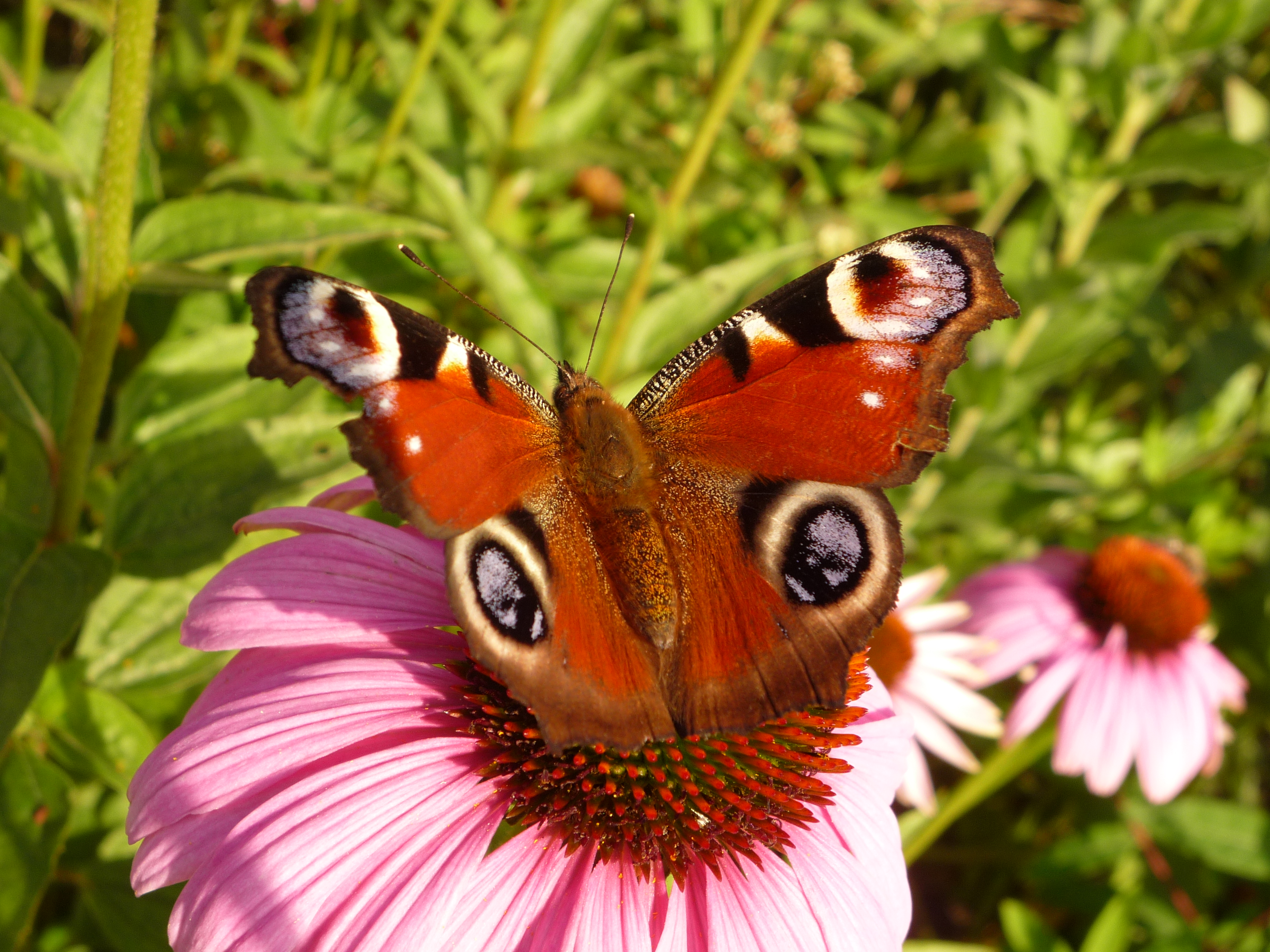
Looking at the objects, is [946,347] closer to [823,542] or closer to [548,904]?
[823,542]

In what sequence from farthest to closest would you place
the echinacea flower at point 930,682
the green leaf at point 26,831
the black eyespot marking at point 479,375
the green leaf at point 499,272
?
the echinacea flower at point 930,682 → the green leaf at point 499,272 → the green leaf at point 26,831 → the black eyespot marking at point 479,375

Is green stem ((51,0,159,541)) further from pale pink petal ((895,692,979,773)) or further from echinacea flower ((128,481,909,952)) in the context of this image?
pale pink petal ((895,692,979,773))

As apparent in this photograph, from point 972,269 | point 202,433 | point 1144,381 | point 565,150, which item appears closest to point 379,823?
A: point 202,433

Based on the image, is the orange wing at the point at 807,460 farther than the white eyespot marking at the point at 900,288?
No

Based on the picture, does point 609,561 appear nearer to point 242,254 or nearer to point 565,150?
point 242,254

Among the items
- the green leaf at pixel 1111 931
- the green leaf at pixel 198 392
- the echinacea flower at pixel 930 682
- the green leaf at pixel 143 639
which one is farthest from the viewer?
the green leaf at pixel 1111 931

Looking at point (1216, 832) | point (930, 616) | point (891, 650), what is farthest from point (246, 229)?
point (1216, 832)

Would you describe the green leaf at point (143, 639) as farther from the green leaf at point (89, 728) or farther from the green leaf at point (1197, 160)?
the green leaf at point (1197, 160)

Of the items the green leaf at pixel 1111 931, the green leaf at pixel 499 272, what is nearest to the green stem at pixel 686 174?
the green leaf at pixel 499 272
